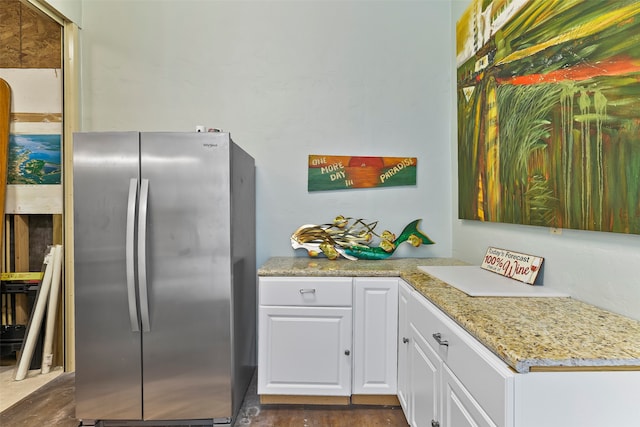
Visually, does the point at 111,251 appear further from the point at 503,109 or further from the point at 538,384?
the point at 503,109

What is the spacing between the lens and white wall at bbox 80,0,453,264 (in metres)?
2.65

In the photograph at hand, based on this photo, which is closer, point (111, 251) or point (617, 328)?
point (617, 328)

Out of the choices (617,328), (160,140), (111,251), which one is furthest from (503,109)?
(111,251)

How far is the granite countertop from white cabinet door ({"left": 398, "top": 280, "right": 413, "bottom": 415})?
0.25 metres

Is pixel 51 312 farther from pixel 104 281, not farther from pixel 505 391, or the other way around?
pixel 505 391

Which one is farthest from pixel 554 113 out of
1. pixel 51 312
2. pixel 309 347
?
pixel 51 312

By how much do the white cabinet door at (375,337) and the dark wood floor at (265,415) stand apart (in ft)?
0.49

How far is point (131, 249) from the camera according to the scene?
1807 millimetres

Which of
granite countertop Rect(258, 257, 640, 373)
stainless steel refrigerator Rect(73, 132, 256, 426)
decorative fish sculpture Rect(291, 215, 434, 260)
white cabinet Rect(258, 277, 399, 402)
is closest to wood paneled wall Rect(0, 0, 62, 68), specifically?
stainless steel refrigerator Rect(73, 132, 256, 426)

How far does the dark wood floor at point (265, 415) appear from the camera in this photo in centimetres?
200

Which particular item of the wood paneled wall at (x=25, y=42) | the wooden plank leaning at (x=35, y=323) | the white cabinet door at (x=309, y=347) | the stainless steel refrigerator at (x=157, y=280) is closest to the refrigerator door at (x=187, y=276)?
the stainless steel refrigerator at (x=157, y=280)

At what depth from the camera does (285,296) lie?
6.82ft

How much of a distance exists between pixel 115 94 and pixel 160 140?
1153mm

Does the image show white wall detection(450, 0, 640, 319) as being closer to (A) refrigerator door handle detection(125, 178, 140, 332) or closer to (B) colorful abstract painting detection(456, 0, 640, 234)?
(B) colorful abstract painting detection(456, 0, 640, 234)
